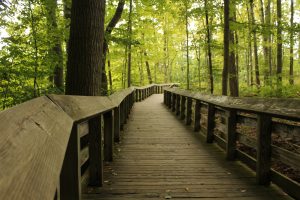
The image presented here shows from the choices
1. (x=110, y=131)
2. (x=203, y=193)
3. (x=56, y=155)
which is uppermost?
(x=56, y=155)

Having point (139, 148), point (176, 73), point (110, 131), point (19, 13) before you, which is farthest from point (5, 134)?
point (176, 73)

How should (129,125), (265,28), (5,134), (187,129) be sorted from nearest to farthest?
(5,134) < (187,129) < (129,125) < (265,28)

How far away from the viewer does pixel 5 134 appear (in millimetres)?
978

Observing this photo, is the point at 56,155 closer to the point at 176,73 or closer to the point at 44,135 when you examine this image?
the point at 44,135

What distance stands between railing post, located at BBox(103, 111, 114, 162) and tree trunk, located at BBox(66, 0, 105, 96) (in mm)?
839

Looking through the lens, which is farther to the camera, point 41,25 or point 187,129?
point 41,25

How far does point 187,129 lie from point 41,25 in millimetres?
6383

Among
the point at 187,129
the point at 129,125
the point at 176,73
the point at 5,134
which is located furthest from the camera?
the point at 176,73

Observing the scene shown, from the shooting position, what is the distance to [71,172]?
8.94ft

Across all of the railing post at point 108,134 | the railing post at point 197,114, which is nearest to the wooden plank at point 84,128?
the railing post at point 108,134

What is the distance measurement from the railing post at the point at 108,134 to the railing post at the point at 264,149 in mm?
2408

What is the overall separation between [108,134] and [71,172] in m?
2.69

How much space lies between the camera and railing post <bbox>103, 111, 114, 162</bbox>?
533 cm

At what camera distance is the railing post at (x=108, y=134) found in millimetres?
5328
